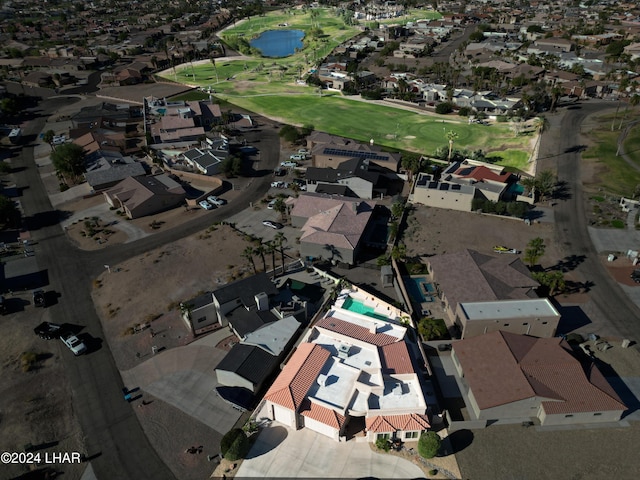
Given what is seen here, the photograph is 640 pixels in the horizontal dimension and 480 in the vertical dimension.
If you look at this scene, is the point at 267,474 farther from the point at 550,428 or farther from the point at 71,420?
the point at 550,428

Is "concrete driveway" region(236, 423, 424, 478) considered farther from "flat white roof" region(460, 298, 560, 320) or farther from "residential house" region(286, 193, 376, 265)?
"residential house" region(286, 193, 376, 265)

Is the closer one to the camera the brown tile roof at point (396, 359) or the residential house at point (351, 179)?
the brown tile roof at point (396, 359)

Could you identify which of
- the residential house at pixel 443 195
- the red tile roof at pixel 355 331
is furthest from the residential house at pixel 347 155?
the red tile roof at pixel 355 331

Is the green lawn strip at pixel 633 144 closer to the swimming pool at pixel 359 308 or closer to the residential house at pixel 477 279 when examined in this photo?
the residential house at pixel 477 279

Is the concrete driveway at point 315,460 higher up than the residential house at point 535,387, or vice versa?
the residential house at point 535,387

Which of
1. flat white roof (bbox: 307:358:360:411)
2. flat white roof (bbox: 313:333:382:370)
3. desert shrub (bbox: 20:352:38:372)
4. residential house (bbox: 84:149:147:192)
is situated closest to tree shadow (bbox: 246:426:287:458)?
flat white roof (bbox: 307:358:360:411)

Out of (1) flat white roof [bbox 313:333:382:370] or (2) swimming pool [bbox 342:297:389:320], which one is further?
(2) swimming pool [bbox 342:297:389:320]
